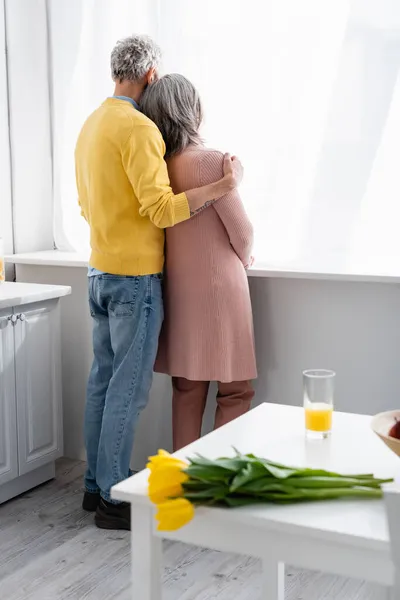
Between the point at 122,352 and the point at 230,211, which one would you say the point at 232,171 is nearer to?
the point at 230,211

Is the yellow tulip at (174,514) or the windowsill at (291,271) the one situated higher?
the windowsill at (291,271)

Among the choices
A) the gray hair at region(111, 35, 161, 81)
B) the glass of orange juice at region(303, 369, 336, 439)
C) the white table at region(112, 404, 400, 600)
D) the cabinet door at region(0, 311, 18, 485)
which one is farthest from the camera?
the cabinet door at region(0, 311, 18, 485)

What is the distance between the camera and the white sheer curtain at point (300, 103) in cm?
290

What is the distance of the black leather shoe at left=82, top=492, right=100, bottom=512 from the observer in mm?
2982

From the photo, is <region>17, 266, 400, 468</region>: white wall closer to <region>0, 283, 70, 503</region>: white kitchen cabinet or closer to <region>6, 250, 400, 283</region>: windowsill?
<region>6, 250, 400, 283</region>: windowsill

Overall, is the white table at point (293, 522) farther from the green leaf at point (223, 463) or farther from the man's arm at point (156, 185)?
the man's arm at point (156, 185)

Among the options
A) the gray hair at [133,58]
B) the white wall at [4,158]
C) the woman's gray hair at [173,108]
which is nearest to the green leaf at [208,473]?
the woman's gray hair at [173,108]

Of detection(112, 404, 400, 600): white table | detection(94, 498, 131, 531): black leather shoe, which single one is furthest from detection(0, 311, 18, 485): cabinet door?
detection(112, 404, 400, 600): white table

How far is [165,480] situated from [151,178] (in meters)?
1.45

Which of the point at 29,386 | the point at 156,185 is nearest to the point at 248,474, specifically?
the point at 156,185

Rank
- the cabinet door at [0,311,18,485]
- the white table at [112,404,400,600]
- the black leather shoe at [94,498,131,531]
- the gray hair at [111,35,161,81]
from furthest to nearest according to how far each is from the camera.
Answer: the cabinet door at [0,311,18,485] < the black leather shoe at [94,498,131,531] < the gray hair at [111,35,161,81] < the white table at [112,404,400,600]

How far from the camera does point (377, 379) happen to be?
9.41 feet

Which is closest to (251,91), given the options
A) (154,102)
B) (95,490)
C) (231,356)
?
(154,102)

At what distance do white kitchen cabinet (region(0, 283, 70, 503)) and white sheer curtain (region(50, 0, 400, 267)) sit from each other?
2.89 ft
